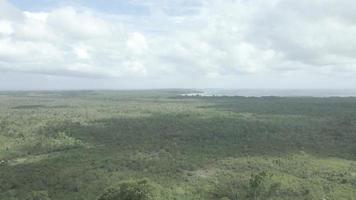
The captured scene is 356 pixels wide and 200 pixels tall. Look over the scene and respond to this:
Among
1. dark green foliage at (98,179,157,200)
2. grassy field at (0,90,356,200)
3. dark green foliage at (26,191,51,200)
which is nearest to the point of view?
dark green foliage at (98,179,157,200)

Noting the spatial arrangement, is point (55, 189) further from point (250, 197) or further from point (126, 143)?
point (126, 143)

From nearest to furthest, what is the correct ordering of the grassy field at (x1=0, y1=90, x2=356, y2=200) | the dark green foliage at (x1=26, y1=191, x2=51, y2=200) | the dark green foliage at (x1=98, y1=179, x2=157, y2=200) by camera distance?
the dark green foliage at (x1=98, y1=179, x2=157, y2=200) < the dark green foliage at (x1=26, y1=191, x2=51, y2=200) < the grassy field at (x1=0, y1=90, x2=356, y2=200)

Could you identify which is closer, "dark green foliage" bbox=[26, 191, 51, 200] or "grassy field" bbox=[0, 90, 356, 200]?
"dark green foliage" bbox=[26, 191, 51, 200]

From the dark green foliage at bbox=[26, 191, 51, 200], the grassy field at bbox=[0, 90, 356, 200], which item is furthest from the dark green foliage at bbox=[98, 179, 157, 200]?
the dark green foliage at bbox=[26, 191, 51, 200]

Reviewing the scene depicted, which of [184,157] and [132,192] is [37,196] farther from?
[184,157]

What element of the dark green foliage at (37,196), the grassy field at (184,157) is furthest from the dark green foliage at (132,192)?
the dark green foliage at (37,196)

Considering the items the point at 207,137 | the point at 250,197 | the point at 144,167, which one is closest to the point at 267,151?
the point at 207,137

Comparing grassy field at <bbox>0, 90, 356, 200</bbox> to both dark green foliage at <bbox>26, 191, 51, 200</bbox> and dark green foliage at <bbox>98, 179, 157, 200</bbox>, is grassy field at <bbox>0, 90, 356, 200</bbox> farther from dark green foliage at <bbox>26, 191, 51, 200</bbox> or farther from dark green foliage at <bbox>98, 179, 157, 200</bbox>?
dark green foliage at <bbox>98, 179, 157, 200</bbox>

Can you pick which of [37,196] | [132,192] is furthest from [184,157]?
[132,192]

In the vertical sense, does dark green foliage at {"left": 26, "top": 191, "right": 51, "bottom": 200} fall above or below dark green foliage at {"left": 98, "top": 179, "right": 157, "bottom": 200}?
Answer: below
